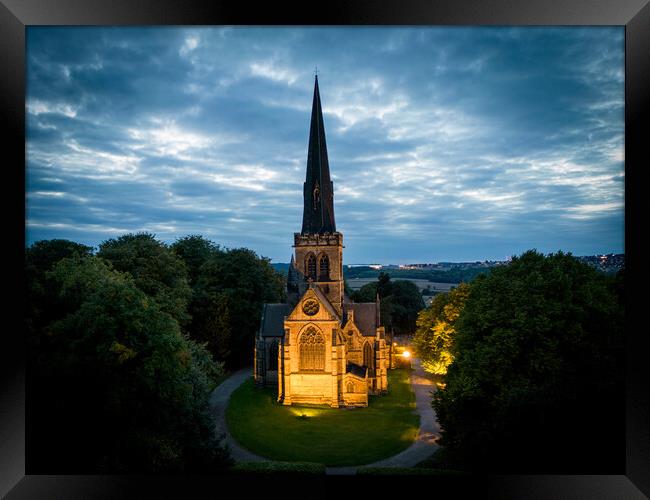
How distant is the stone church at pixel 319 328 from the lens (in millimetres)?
18922

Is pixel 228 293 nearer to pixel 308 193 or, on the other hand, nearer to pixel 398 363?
pixel 308 193

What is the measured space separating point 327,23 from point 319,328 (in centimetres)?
1492

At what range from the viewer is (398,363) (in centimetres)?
2789

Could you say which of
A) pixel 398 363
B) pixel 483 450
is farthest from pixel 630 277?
pixel 398 363

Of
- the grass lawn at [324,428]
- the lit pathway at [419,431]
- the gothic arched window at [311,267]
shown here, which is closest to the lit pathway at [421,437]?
the lit pathway at [419,431]

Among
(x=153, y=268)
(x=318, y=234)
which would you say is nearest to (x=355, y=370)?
(x=318, y=234)

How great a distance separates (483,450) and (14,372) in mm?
A: 9484

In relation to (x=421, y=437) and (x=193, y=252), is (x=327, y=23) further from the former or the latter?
(x=193, y=252)

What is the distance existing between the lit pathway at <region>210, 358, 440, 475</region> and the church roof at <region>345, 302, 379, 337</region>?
4.19m

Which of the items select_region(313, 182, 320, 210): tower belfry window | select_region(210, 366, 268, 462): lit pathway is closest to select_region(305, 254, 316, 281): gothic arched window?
select_region(313, 182, 320, 210): tower belfry window

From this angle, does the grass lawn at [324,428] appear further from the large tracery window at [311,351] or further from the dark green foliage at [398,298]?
the dark green foliage at [398,298]

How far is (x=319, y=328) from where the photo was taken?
19.0 metres

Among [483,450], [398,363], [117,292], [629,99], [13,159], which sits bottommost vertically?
[398,363]

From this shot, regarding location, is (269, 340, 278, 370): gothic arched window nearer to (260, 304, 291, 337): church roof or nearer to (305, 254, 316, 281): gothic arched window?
(260, 304, 291, 337): church roof
